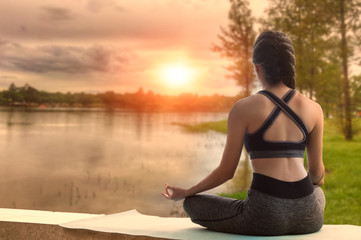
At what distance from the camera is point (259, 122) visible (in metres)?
2.41

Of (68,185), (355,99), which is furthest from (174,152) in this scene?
(355,99)

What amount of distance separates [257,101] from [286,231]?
84cm

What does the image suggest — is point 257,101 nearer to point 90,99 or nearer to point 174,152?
point 174,152

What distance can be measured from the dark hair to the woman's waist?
619 millimetres

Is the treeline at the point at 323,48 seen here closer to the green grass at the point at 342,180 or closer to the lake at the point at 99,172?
the green grass at the point at 342,180

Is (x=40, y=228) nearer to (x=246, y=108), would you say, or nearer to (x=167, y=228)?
(x=167, y=228)

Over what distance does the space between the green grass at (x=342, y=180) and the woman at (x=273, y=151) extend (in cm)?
819

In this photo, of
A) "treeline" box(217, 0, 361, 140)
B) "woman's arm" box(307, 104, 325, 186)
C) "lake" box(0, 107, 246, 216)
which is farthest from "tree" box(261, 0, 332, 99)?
"woman's arm" box(307, 104, 325, 186)

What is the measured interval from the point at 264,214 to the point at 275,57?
0.98 m

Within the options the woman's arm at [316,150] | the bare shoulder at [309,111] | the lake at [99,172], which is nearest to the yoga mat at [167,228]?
the woman's arm at [316,150]

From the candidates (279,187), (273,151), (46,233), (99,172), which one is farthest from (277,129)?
(99,172)

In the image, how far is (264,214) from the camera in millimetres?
2455

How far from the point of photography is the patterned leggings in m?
2.45

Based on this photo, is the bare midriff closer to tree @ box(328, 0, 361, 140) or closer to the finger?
the finger
